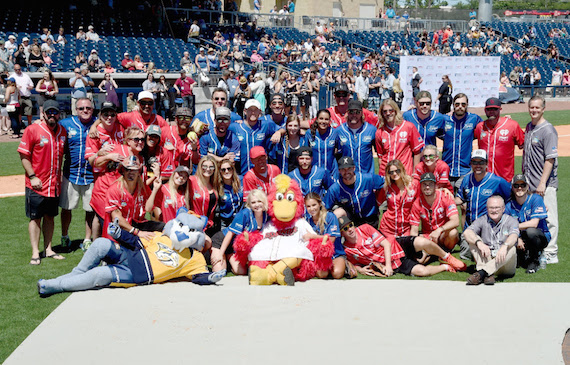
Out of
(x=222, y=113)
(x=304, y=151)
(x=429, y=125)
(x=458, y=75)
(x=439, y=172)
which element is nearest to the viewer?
(x=304, y=151)

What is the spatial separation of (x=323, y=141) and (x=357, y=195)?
851mm

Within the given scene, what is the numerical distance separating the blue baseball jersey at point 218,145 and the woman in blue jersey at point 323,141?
86 centimetres

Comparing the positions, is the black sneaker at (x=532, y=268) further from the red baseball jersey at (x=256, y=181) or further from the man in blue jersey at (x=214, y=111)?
the man in blue jersey at (x=214, y=111)

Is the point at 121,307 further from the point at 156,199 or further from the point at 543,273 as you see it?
the point at 543,273

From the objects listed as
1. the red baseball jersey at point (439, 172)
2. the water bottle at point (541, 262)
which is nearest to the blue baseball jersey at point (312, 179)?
the red baseball jersey at point (439, 172)

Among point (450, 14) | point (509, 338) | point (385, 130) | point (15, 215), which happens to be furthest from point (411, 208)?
point (450, 14)

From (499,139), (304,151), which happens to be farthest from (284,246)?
(499,139)

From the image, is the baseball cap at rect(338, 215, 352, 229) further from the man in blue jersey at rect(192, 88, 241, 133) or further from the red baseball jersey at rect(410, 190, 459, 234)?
the man in blue jersey at rect(192, 88, 241, 133)

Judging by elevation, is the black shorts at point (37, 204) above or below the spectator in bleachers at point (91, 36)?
below

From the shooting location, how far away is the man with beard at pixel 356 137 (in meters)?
7.63

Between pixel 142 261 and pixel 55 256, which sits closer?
pixel 142 261

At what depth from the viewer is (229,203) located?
7.12 metres

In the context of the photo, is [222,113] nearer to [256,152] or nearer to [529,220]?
[256,152]

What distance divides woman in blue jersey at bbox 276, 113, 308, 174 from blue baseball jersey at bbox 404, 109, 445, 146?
1532 mm
